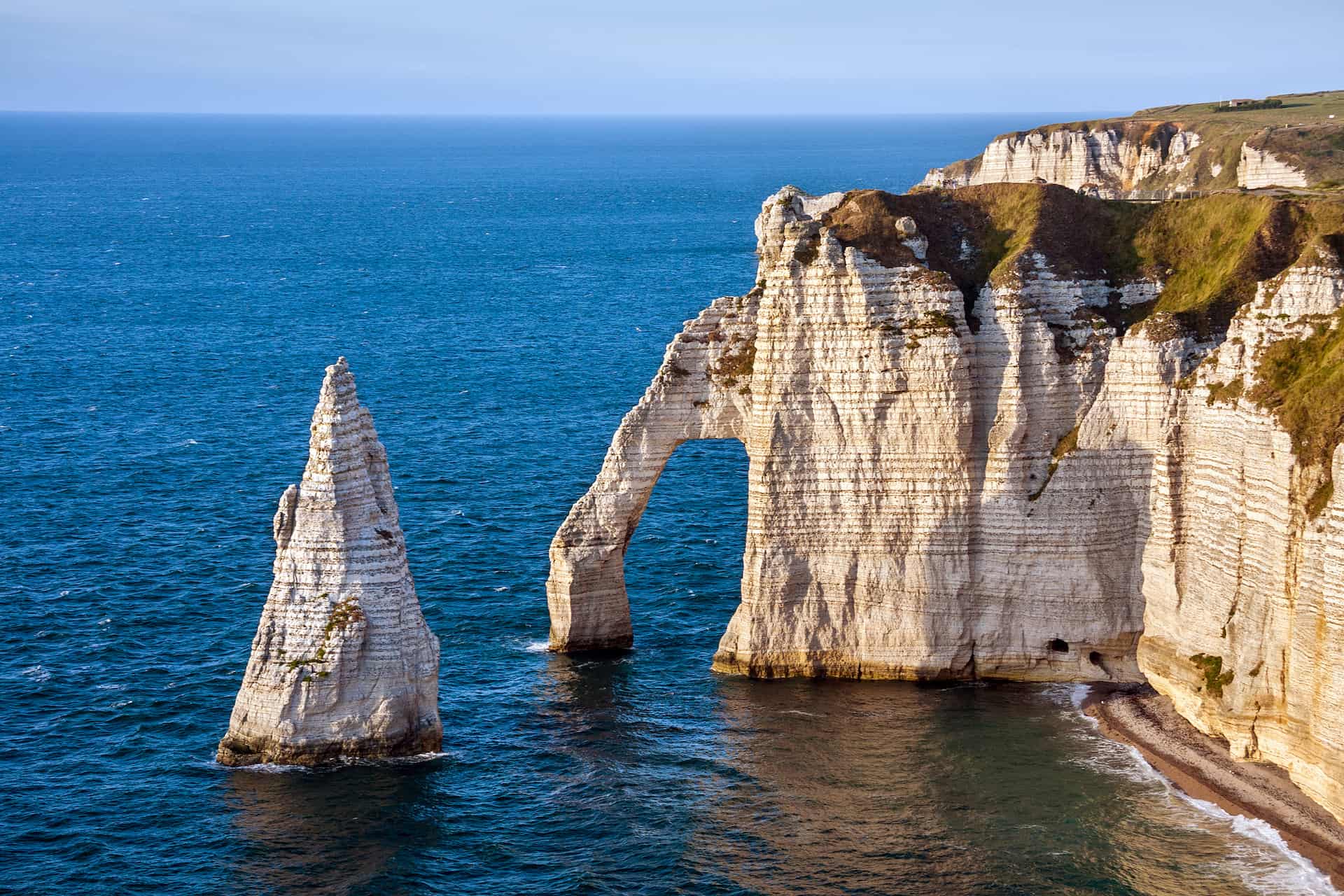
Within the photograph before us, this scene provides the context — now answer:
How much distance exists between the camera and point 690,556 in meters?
74.4

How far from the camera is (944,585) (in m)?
58.7

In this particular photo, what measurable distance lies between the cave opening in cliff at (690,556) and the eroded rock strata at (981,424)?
415 cm

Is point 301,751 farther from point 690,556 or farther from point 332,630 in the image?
point 690,556

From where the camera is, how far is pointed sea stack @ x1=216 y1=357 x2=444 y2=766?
5216 cm

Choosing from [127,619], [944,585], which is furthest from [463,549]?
[944,585]

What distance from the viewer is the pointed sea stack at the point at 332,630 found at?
5216cm

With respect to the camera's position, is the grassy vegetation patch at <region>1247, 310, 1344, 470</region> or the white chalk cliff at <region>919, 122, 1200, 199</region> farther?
the white chalk cliff at <region>919, 122, 1200, 199</region>

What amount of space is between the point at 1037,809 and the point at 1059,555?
37.0 feet

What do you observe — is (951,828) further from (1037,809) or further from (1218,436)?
(1218,436)

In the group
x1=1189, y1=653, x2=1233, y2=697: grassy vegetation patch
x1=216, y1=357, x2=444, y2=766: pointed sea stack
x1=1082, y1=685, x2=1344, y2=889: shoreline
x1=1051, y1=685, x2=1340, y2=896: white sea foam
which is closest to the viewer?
x1=1051, y1=685, x2=1340, y2=896: white sea foam

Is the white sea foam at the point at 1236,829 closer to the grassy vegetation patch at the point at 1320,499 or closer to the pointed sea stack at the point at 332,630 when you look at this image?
the grassy vegetation patch at the point at 1320,499

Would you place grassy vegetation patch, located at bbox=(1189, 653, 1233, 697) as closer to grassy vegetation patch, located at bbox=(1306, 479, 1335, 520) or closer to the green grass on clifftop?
grassy vegetation patch, located at bbox=(1306, 479, 1335, 520)

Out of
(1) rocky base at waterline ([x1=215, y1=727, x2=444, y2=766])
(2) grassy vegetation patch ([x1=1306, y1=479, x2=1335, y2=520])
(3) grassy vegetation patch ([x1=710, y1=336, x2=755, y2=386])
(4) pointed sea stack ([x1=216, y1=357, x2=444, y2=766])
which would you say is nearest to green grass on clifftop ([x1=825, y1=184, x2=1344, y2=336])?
(3) grassy vegetation patch ([x1=710, y1=336, x2=755, y2=386])

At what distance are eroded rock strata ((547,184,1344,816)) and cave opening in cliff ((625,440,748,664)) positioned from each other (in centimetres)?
415
